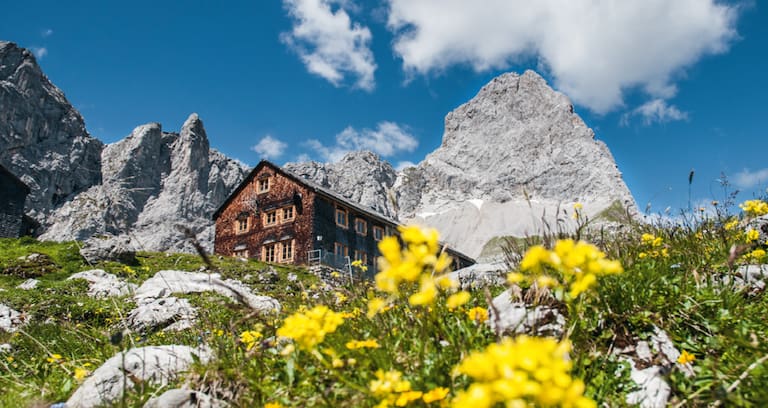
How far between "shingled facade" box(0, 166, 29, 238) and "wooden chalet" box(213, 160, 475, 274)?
16.2 meters

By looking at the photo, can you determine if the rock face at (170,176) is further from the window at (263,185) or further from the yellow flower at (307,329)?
the yellow flower at (307,329)

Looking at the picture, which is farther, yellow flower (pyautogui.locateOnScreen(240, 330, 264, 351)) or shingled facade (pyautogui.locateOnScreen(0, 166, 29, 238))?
shingled facade (pyautogui.locateOnScreen(0, 166, 29, 238))

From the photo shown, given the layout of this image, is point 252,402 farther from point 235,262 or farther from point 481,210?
point 481,210

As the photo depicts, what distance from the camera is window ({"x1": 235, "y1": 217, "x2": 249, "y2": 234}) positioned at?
43722 mm

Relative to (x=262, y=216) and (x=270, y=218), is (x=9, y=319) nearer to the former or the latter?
(x=270, y=218)

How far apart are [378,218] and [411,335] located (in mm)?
41825

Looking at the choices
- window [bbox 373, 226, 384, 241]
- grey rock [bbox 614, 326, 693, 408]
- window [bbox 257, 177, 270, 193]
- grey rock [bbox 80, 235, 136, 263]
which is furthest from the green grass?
window [bbox 373, 226, 384, 241]

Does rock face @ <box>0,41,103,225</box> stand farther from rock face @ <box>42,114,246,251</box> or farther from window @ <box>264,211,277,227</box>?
window @ <box>264,211,277,227</box>

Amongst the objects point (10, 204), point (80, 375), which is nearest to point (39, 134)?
point (10, 204)

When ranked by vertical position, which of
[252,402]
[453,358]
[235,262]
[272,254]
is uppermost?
[272,254]

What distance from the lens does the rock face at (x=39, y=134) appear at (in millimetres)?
100000

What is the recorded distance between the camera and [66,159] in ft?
361

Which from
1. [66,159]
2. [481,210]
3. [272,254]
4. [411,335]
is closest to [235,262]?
[272,254]

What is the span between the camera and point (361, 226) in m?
44.7
